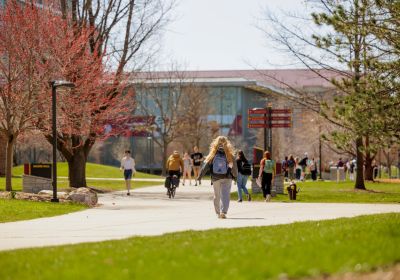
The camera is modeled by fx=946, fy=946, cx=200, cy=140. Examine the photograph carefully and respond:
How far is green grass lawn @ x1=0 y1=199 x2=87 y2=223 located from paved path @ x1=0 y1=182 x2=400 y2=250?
0.55 meters

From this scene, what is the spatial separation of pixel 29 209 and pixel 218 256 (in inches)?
510

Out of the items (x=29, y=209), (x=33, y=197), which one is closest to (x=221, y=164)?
(x=29, y=209)

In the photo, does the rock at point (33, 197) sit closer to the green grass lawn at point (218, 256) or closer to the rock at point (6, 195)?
the rock at point (6, 195)

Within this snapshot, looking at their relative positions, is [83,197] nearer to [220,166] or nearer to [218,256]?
[220,166]

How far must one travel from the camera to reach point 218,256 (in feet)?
34.5

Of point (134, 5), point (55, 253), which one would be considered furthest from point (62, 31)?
point (55, 253)

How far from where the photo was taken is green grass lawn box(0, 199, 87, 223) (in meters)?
21.0

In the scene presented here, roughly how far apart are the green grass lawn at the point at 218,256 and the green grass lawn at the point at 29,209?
7.69m

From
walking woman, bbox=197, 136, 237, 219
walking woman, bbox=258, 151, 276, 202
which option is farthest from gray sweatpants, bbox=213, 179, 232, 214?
walking woman, bbox=258, 151, 276, 202

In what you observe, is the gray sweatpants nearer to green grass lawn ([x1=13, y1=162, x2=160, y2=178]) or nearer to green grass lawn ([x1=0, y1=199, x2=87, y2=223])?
green grass lawn ([x1=0, y1=199, x2=87, y2=223])

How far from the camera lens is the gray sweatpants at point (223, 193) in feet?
65.9

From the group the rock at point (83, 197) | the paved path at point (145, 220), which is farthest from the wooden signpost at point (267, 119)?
the rock at point (83, 197)

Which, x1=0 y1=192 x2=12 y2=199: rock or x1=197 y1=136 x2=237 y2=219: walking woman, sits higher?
x1=197 y1=136 x2=237 y2=219: walking woman

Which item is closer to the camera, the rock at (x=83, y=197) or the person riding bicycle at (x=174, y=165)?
the rock at (x=83, y=197)
